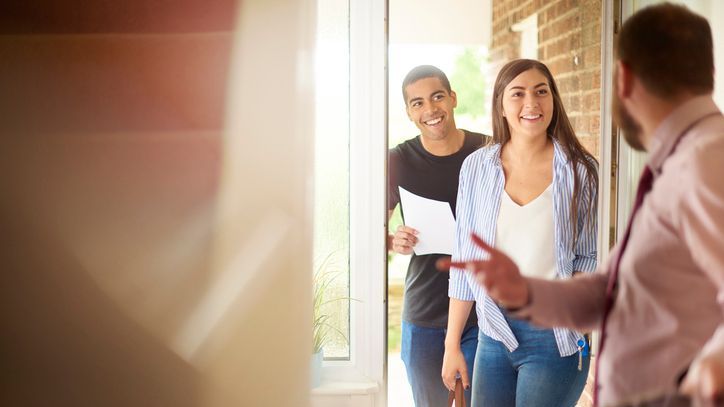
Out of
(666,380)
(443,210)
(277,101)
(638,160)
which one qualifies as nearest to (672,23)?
(666,380)

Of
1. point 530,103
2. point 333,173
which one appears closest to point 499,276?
point 530,103

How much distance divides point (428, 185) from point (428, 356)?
0.65 metres

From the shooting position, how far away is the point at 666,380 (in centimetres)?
131

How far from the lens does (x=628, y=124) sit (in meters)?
1.45

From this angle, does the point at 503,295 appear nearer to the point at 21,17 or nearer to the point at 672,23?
the point at 672,23

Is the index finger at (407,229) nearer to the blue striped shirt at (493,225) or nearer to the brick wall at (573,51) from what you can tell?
the blue striped shirt at (493,225)

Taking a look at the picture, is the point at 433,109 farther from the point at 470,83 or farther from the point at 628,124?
the point at 628,124

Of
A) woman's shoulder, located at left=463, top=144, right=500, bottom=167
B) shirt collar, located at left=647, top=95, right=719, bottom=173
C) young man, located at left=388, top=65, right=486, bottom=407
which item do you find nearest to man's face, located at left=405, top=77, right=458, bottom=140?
young man, located at left=388, top=65, right=486, bottom=407

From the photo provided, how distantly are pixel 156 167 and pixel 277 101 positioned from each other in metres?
0.44

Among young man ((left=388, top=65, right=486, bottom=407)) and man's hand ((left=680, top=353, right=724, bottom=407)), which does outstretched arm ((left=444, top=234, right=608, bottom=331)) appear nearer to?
man's hand ((left=680, top=353, right=724, bottom=407))

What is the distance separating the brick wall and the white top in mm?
417

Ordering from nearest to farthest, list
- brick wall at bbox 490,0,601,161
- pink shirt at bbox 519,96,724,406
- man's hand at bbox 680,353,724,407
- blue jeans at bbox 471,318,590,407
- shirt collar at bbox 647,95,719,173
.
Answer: man's hand at bbox 680,353,724,407
pink shirt at bbox 519,96,724,406
shirt collar at bbox 647,95,719,173
blue jeans at bbox 471,318,590,407
brick wall at bbox 490,0,601,161

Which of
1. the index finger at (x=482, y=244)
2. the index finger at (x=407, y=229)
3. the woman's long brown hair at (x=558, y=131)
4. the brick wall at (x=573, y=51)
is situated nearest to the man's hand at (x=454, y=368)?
the index finger at (x=407, y=229)

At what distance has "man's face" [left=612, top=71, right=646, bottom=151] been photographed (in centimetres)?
143
